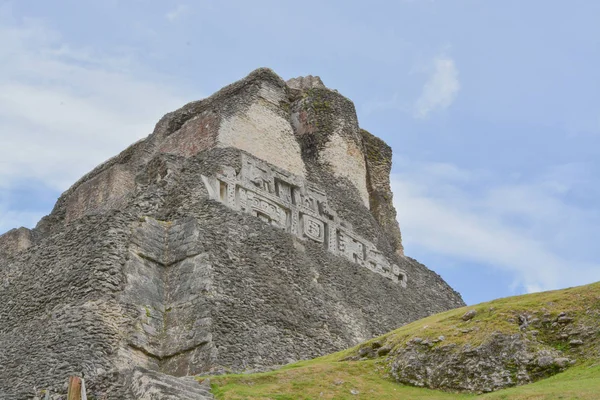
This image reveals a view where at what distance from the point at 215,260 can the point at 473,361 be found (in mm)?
7061

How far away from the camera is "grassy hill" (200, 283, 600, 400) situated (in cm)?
1523

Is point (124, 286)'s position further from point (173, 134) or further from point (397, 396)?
point (173, 134)

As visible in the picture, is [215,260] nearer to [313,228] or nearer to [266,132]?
[313,228]

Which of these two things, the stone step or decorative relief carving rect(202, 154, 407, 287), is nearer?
the stone step

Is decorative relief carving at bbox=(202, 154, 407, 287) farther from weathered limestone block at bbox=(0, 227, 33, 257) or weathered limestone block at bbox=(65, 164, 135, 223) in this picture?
weathered limestone block at bbox=(0, 227, 33, 257)

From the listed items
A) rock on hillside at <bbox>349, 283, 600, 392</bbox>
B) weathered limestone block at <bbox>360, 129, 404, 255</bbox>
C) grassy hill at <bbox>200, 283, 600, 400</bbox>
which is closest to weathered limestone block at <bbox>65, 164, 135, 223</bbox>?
weathered limestone block at <bbox>360, 129, 404, 255</bbox>

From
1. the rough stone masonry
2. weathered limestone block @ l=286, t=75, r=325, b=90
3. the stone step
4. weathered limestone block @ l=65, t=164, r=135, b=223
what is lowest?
the stone step

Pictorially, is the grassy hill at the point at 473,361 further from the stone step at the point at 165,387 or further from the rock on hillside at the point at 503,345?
the stone step at the point at 165,387

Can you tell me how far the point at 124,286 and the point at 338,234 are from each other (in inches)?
308

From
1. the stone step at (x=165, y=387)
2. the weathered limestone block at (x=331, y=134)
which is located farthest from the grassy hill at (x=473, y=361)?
the weathered limestone block at (x=331, y=134)

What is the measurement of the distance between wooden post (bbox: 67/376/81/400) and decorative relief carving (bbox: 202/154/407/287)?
350 inches

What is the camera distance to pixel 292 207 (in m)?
25.1

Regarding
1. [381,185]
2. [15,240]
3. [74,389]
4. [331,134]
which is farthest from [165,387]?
[381,185]

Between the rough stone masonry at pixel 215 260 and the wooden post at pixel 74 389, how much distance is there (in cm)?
93
